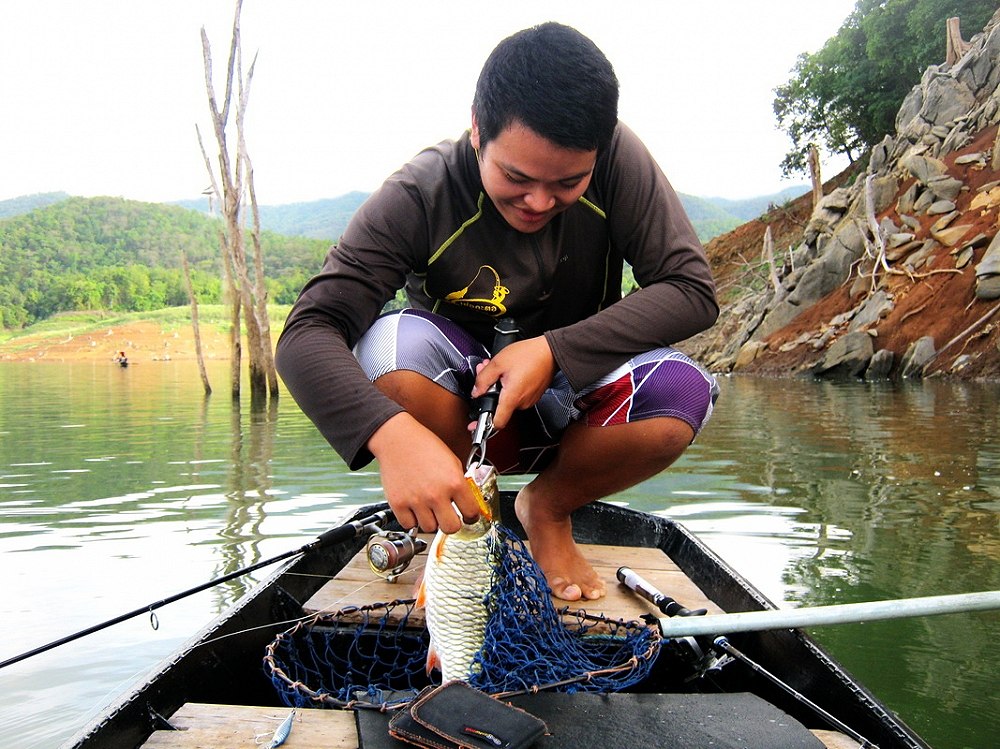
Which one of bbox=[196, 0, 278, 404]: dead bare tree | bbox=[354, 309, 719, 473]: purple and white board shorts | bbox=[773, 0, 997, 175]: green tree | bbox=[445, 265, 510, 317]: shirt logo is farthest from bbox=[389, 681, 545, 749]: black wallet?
bbox=[773, 0, 997, 175]: green tree

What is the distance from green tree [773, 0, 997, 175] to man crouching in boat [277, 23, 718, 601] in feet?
101

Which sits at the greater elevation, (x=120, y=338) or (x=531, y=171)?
(x=531, y=171)

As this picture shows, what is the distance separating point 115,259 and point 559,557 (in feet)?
394

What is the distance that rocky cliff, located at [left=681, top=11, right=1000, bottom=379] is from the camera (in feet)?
48.3

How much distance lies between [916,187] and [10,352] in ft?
223

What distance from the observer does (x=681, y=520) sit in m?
4.82

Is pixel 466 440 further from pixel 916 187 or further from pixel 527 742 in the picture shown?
pixel 916 187

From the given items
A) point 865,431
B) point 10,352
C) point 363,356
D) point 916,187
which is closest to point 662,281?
point 363,356

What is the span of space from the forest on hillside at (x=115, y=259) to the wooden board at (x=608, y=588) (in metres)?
86.0

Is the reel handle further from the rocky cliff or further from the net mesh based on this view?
the rocky cliff

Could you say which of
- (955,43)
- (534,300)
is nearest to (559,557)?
(534,300)

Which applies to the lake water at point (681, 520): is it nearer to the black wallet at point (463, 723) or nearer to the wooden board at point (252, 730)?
the wooden board at point (252, 730)

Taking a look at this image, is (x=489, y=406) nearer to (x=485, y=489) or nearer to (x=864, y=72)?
(x=485, y=489)

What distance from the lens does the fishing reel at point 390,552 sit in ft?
7.69
